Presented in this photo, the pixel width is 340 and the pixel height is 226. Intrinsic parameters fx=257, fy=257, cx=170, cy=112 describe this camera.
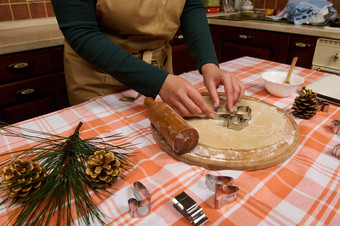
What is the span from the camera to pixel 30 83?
1.51 m

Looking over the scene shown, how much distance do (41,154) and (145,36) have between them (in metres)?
0.58

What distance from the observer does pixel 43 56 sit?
1504 mm

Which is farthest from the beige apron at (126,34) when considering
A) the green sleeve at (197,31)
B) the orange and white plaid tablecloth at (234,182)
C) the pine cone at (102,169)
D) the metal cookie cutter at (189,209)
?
the metal cookie cutter at (189,209)

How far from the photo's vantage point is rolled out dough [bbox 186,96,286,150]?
61 centimetres

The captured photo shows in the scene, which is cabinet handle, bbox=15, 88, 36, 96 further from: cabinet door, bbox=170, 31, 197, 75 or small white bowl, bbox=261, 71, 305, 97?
Result: small white bowl, bbox=261, 71, 305, 97

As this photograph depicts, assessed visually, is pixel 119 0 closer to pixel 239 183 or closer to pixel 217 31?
pixel 239 183

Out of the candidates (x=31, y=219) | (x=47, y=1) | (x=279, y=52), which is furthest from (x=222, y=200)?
(x=47, y=1)

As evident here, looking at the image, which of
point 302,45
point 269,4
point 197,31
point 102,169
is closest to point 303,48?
point 302,45

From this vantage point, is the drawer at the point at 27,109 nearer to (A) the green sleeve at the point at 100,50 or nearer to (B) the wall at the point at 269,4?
(A) the green sleeve at the point at 100,50

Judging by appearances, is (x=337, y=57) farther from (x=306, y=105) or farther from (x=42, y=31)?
(x=42, y=31)

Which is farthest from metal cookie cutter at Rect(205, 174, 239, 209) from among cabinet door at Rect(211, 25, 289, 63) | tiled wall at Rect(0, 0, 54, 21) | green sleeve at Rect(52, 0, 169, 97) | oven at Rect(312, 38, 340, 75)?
tiled wall at Rect(0, 0, 54, 21)

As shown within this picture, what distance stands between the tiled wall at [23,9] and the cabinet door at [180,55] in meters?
1.01

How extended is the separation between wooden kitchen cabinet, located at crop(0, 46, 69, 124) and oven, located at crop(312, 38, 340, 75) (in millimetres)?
1735

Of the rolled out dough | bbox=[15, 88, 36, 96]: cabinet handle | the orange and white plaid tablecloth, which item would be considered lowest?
bbox=[15, 88, 36, 96]: cabinet handle
